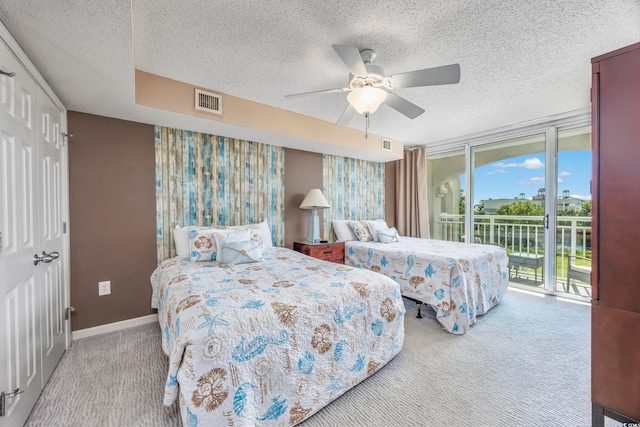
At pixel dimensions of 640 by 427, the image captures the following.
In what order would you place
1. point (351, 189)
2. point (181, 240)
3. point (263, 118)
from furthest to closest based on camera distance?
point (351, 189), point (263, 118), point (181, 240)

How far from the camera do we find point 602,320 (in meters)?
1.11

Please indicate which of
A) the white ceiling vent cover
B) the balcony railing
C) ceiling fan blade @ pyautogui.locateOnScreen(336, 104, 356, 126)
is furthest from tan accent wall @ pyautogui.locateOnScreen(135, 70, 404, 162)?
the balcony railing

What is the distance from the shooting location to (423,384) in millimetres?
1753

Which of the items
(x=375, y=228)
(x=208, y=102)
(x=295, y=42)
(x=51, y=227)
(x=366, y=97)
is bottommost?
(x=375, y=228)

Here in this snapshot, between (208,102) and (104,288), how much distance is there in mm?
2064

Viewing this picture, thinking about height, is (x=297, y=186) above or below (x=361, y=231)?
above

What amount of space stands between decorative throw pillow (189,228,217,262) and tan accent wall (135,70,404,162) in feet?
3.80

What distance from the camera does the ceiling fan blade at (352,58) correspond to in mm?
1517

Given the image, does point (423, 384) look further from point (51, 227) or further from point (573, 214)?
point (573, 214)

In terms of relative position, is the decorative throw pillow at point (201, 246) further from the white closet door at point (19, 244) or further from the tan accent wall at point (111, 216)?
the white closet door at point (19, 244)

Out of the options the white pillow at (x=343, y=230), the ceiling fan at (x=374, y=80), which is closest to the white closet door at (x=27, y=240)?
the ceiling fan at (x=374, y=80)

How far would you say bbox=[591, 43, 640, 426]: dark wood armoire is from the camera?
1.03 meters

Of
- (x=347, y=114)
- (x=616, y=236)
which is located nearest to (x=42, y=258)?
(x=347, y=114)

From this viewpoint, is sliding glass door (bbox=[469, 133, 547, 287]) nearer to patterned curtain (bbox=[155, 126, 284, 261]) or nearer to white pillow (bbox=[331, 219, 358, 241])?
white pillow (bbox=[331, 219, 358, 241])
